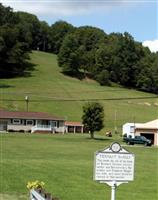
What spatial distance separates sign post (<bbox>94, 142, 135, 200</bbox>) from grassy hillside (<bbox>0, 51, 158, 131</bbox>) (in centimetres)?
9631

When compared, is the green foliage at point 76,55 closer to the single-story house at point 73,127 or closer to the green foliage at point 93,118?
the single-story house at point 73,127

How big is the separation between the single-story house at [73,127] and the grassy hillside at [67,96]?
2184 millimetres

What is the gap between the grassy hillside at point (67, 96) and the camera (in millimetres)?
113625

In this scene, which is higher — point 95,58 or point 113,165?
point 95,58

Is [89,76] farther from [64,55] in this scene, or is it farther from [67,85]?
[67,85]

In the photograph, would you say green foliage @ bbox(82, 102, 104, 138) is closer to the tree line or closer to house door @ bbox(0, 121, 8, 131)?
house door @ bbox(0, 121, 8, 131)

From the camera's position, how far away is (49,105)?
4592 inches

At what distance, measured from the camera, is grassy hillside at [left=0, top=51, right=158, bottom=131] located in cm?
11362

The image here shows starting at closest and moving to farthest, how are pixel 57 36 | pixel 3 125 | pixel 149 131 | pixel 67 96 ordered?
1. pixel 149 131
2. pixel 3 125
3. pixel 67 96
4. pixel 57 36

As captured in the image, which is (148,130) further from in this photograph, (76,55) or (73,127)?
(76,55)

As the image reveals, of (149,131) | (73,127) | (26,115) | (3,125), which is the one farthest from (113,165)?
(73,127)

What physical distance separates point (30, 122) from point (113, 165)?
90.0 metres

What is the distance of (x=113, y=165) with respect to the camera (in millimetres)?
9820

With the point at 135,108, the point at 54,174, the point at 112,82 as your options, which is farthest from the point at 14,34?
the point at 54,174
